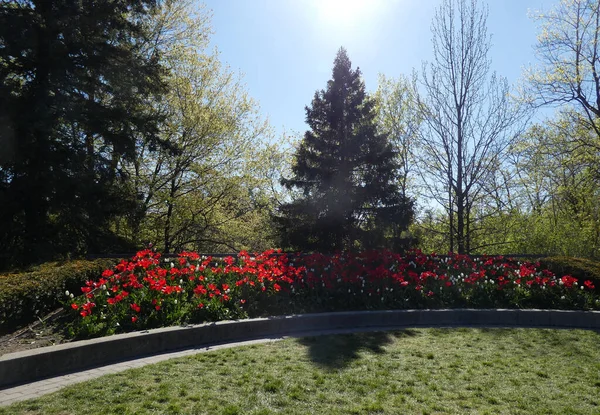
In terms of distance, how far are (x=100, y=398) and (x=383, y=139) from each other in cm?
1063

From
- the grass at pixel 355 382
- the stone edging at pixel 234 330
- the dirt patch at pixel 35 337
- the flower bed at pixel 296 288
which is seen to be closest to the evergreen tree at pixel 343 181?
the flower bed at pixel 296 288

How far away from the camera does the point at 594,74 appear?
16.0 meters

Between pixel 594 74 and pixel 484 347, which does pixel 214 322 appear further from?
pixel 594 74

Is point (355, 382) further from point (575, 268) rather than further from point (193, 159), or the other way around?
point (193, 159)

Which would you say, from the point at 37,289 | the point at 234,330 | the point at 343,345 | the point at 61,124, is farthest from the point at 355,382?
the point at 61,124

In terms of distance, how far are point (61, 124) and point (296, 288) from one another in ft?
21.1

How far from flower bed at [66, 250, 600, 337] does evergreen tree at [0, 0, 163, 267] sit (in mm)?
3167

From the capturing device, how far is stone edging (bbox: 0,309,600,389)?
14.2 feet

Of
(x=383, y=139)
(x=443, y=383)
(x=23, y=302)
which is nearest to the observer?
(x=443, y=383)

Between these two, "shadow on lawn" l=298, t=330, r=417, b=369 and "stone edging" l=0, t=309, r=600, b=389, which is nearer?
"stone edging" l=0, t=309, r=600, b=389

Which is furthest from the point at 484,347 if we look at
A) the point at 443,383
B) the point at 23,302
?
the point at 23,302

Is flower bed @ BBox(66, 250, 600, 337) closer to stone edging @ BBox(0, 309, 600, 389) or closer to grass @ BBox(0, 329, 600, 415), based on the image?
stone edging @ BBox(0, 309, 600, 389)

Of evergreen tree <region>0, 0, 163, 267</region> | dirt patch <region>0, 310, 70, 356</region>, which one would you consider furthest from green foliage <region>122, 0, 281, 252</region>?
dirt patch <region>0, 310, 70, 356</region>

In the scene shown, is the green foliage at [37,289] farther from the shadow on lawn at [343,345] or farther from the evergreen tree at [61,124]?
the evergreen tree at [61,124]
